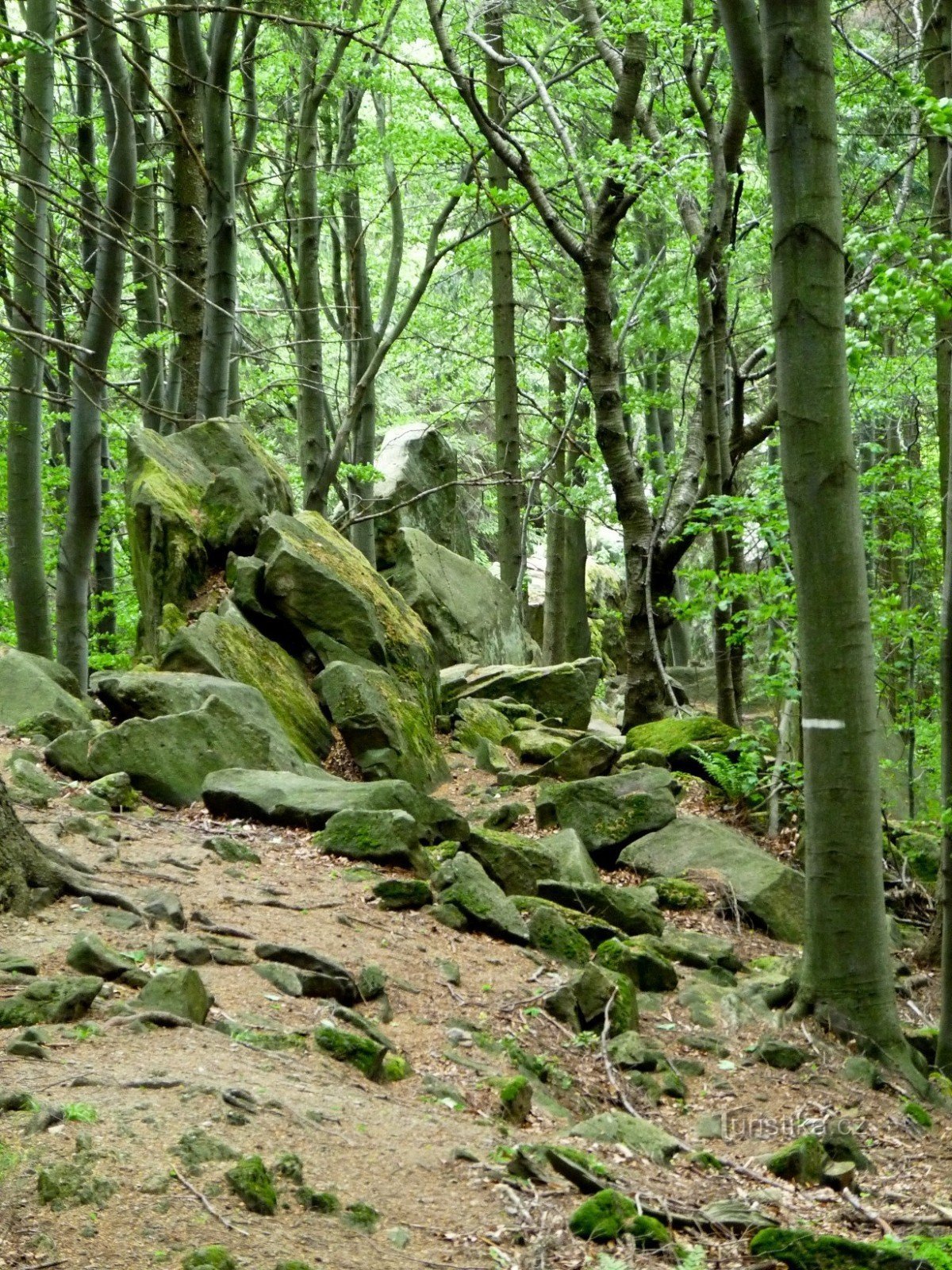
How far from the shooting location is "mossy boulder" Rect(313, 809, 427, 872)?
7051 mm

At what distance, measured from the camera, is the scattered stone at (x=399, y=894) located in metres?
6.45

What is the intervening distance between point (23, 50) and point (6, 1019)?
10.9ft

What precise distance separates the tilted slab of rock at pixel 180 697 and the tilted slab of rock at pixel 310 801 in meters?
0.59

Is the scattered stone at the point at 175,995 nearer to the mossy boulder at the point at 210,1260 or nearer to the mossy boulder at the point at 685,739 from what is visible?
the mossy boulder at the point at 210,1260

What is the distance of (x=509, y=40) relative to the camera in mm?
16328

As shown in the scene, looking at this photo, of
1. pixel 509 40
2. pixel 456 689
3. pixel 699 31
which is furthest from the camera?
pixel 509 40

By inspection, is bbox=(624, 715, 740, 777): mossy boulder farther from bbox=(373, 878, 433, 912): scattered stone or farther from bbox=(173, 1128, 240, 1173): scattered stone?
bbox=(173, 1128, 240, 1173): scattered stone

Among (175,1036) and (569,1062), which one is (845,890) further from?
(175,1036)

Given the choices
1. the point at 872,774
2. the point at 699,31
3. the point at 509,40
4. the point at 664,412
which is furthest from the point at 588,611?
the point at 872,774

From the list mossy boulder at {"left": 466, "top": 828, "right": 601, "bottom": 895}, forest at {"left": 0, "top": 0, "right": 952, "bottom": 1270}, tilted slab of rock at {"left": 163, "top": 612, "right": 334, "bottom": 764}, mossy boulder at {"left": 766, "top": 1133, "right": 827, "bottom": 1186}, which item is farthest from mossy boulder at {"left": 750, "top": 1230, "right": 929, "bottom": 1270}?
tilted slab of rock at {"left": 163, "top": 612, "right": 334, "bottom": 764}

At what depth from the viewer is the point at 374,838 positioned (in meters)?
7.07

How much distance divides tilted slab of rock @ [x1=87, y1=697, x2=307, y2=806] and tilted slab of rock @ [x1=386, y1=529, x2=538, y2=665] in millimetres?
7238

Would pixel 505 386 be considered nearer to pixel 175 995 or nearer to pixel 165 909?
pixel 165 909

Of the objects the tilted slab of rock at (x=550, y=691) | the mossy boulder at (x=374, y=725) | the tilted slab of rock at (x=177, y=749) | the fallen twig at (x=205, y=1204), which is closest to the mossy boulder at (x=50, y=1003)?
the fallen twig at (x=205, y=1204)
